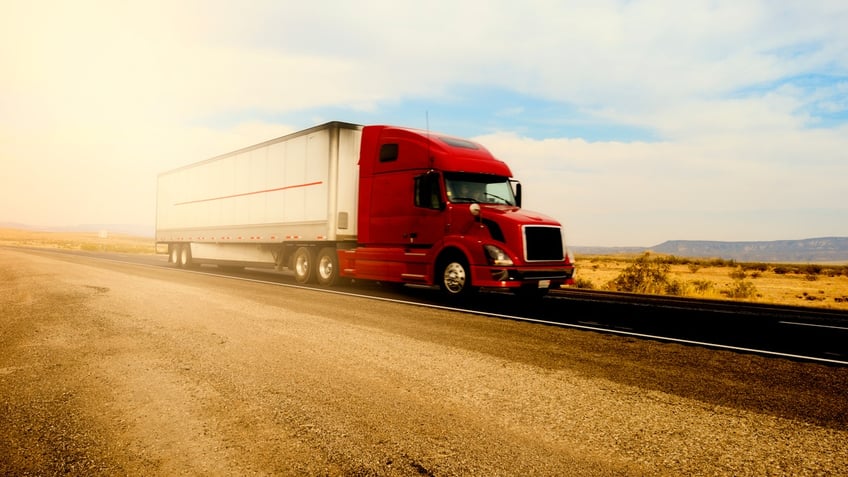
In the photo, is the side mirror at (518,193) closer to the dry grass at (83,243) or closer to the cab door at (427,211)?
the cab door at (427,211)

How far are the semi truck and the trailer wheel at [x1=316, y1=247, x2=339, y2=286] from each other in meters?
0.03

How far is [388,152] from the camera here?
43.8ft

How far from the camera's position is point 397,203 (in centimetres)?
1300

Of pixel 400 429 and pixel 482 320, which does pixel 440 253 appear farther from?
pixel 400 429

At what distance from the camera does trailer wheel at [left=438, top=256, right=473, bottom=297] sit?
11.3 meters

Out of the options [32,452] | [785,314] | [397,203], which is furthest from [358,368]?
[785,314]

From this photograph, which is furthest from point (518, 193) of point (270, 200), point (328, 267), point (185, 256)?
point (185, 256)

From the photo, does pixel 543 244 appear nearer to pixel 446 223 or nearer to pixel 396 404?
pixel 446 223

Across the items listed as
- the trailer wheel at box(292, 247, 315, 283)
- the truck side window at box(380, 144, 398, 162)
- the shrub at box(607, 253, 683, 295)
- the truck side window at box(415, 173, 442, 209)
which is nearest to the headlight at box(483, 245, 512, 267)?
the truck side window at box(415, 173, 442, 209)

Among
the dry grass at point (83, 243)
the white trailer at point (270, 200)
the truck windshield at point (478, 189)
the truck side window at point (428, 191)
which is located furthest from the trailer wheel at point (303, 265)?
the dry grass at point (83, 243)

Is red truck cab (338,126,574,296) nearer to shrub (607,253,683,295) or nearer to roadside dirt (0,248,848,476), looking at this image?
roadside dirt (0,248,848,476)

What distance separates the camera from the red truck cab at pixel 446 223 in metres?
11.0

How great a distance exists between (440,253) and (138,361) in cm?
700

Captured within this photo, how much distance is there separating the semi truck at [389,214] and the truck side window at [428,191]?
0.02 meters
